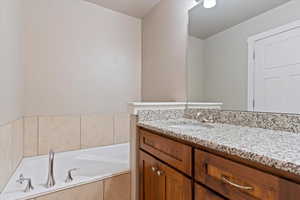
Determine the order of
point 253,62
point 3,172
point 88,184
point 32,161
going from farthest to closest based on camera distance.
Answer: point 32,161
point 88,184
point 3,172
point 253,62

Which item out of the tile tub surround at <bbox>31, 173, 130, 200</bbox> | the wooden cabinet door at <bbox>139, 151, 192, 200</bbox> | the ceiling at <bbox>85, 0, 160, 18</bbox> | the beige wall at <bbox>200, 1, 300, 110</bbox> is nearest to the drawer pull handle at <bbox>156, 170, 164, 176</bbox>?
the wooden cabinet door at <bbox>139, 151, 192, 200</bbox>

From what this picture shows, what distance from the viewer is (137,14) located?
2.48 m

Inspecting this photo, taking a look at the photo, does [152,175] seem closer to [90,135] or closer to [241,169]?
[241,169]

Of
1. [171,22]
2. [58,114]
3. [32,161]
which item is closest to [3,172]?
[32,161]

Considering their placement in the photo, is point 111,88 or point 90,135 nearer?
point 90,135

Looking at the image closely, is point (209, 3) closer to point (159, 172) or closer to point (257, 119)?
point (257, 119)

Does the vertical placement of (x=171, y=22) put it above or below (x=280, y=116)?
above

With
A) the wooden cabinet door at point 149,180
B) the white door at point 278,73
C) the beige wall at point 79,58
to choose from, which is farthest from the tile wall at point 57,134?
the white door at point 278,73

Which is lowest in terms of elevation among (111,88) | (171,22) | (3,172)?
(3,172)

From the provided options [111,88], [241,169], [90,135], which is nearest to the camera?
[241,169]

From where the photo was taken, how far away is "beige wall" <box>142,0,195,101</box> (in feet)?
6.03

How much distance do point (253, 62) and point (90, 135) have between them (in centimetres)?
192

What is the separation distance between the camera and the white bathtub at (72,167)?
1.28 m

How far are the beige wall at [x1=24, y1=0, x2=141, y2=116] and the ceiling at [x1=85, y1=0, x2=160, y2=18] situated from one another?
0.08 meters
